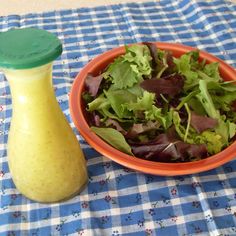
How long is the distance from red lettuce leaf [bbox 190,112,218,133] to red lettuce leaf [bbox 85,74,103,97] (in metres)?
0.16

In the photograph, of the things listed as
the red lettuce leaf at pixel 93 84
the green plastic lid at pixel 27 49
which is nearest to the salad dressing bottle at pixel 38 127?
the green plastic lid at pixel 27 49

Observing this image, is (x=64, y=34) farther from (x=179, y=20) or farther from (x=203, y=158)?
(x=203, y=158)

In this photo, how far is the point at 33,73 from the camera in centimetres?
40

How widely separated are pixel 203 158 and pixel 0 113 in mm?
361

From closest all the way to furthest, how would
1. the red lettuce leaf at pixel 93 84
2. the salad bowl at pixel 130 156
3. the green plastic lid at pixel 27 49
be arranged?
the green plastic lid at pixel 27 49, the salad bowl at pixel 130 156, the red lettuce leaf at pixel 93 84

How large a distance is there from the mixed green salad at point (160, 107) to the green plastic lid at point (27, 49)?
6.4 inches

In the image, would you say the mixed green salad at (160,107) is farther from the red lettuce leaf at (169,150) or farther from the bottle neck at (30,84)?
the bottle neck at (30,84)

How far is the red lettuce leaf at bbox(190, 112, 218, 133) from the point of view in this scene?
526mm

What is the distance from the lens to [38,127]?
0.45 meters

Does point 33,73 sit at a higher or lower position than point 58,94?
higher

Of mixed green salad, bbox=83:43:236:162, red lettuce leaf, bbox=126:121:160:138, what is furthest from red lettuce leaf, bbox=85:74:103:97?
red lettuce leaf, bbox=126:121:160:138

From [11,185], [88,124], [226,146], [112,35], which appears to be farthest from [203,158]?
[112,35]

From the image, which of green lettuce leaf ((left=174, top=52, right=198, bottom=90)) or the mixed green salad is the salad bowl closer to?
the mixed green salad

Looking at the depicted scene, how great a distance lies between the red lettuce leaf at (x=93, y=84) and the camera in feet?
1.96
